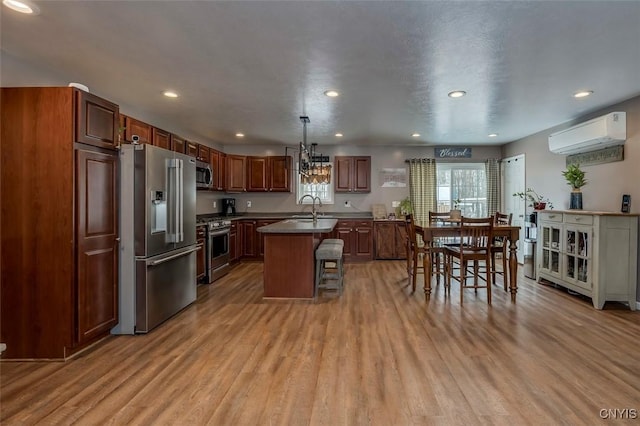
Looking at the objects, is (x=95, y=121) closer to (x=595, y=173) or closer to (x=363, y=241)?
(x=363, y=241)

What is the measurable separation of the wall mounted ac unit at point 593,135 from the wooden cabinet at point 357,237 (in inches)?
134

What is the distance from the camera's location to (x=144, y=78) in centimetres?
336

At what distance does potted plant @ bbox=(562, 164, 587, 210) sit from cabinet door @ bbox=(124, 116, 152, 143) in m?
5.66

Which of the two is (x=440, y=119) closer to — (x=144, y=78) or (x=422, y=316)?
(x=422, y=316)

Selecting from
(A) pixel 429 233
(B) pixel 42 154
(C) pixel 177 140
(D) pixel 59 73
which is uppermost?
(D) pixel 59 73

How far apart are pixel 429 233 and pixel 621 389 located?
235cm

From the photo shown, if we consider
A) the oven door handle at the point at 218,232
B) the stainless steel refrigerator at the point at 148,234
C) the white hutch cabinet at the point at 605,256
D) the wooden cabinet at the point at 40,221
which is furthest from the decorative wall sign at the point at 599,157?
the wooden cabinet at the point at 40,221

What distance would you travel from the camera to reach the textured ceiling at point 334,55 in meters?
2.20

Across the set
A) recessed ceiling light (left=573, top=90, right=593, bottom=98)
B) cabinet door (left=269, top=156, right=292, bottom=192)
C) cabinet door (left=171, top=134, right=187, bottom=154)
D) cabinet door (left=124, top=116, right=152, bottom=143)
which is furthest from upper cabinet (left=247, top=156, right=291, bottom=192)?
recessed ceiling light (left=573, top=90, right=593, bottom=98)

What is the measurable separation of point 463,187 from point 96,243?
271 inches

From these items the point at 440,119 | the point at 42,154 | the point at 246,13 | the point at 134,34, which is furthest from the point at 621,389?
the point at 42,154

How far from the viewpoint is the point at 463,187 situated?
747 cm

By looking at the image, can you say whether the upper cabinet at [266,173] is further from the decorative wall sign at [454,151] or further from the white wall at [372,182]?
the decorative wall sign at [454,151]

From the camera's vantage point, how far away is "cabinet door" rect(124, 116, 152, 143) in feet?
12.7
